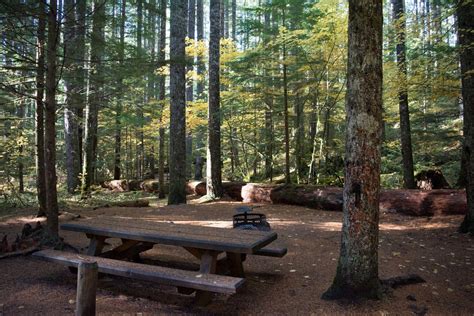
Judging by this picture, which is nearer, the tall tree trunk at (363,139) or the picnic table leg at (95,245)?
the tall tree trunk at (363,139)

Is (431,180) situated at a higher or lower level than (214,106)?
lower

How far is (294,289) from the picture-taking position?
13.7 ft

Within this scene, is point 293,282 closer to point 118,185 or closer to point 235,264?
point 235,264

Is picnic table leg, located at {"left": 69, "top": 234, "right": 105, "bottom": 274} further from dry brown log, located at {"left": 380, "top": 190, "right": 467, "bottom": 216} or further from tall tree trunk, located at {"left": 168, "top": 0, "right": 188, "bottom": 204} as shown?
dry brown log, located at {"left": 380, "top": 190, "right": 467, "bottom": 216}

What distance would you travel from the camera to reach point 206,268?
12.3ft

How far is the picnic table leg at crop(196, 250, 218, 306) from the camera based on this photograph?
3668 millimetres

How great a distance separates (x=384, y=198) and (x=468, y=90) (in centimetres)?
359

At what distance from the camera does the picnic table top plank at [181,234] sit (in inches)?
142

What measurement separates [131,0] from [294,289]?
236 inches

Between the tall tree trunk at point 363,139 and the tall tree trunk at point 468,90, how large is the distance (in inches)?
149

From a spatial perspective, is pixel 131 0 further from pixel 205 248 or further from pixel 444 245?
pixel 444 245

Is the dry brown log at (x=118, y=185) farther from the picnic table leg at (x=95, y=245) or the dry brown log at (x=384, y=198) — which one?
the picnic table leg at (x=95, y=245)

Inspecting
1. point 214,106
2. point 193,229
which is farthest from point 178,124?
point 193,229

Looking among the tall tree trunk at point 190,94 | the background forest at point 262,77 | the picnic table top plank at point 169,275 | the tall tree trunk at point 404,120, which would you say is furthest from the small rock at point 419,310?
the tall tree trunk at point 190,94
